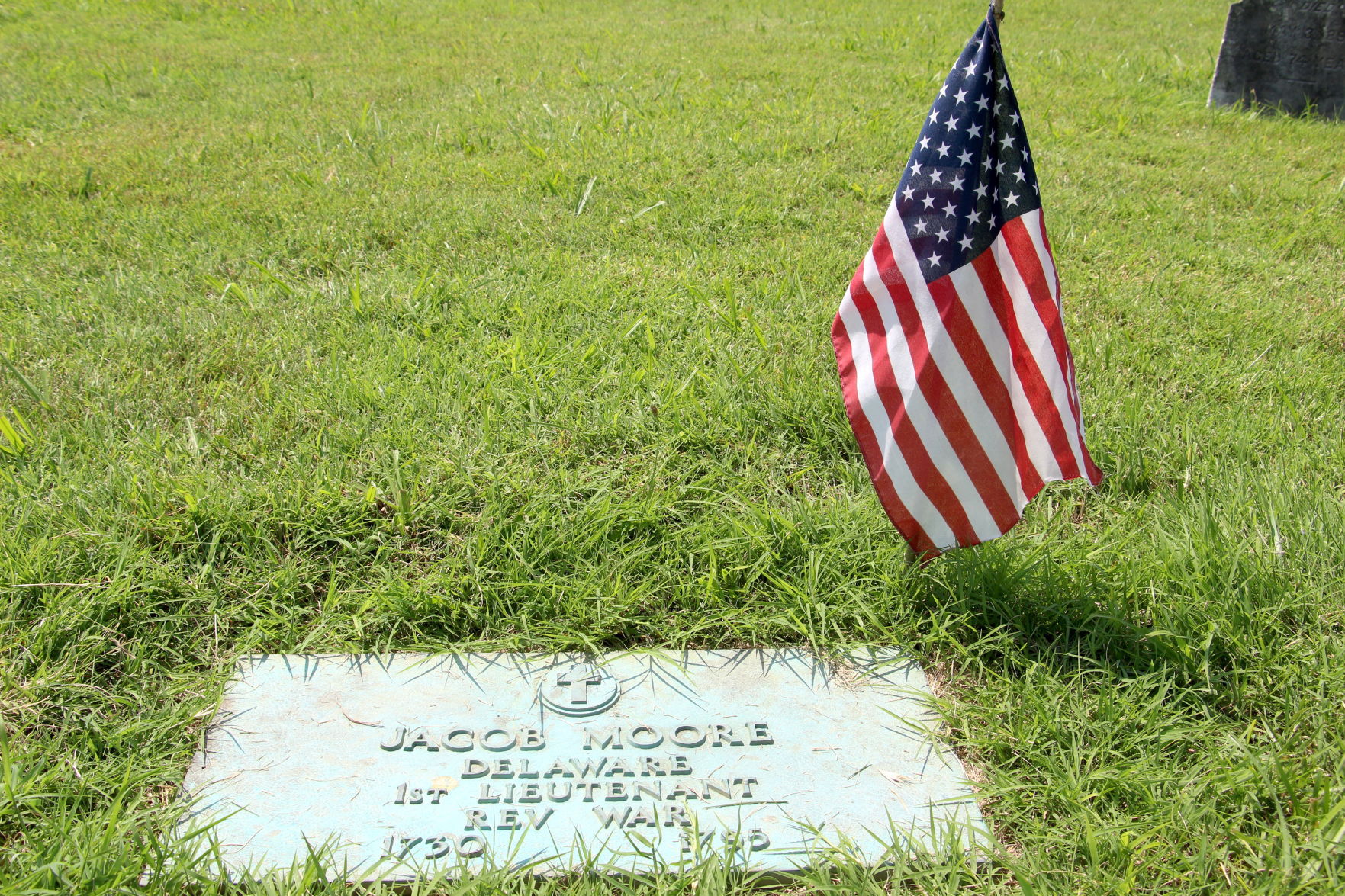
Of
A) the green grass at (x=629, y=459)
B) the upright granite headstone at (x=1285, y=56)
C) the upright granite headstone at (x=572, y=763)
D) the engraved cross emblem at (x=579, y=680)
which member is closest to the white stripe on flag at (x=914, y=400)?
the green grass at (x=629, y=459)

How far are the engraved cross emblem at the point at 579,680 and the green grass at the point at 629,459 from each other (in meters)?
0.09

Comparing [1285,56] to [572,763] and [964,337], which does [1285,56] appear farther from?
[572,763]

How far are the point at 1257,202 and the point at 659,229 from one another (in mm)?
2898

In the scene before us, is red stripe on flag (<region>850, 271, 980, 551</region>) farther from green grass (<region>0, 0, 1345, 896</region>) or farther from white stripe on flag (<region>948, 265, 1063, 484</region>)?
green grass (<region>0, 0, 1345, 896</region>)

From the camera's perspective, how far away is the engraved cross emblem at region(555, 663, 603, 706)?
6.88ft

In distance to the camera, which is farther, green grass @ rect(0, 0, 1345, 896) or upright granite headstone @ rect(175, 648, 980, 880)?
green grass @ rect(0, 0, 1345, 896)

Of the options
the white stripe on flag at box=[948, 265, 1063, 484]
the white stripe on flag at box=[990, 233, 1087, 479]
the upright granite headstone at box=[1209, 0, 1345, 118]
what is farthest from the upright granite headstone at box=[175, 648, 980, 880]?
the upright granite headstone at box=[1209, 0, 1345, 118]

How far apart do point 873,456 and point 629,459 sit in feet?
2.86

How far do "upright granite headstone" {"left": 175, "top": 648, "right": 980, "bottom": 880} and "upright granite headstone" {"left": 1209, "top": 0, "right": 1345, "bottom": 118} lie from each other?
5.82m

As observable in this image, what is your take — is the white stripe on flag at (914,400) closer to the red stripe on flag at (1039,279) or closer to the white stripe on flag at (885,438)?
the white stripe on flag at (885,438)

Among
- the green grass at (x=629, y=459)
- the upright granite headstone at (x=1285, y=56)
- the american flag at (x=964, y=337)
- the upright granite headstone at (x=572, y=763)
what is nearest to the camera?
the upright granite headstone at (x=572, y=763)

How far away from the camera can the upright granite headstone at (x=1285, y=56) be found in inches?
237

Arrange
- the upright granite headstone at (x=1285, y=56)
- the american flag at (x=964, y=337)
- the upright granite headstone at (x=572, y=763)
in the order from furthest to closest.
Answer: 1. the upright granite headstone at (x=1285, y=56)
2. the american flag at (x=964, y=337)
3. the upright granite headstone at (x=572, y=763)

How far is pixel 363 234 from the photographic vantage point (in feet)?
13.6
